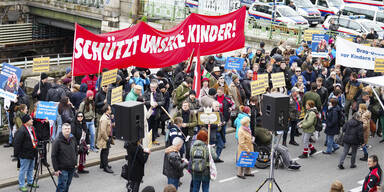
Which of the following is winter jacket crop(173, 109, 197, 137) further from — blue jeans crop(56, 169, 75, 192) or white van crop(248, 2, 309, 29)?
white van crop(248, 2, 309, 29)

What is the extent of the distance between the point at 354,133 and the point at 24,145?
7737 mm

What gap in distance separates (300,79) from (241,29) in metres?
2.49

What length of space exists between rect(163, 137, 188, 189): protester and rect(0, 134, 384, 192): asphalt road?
1.54 meters

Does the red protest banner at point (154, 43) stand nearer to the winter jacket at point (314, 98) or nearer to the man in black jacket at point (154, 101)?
the man in black jacket at point (154, 101)

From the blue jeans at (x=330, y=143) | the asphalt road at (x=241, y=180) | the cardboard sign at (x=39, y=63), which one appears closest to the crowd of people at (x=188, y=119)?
the blue jeans at (x=330, y=143)

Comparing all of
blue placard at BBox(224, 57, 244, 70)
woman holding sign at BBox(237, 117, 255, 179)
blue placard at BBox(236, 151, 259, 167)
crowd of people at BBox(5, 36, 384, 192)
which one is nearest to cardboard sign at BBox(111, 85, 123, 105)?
crowd of people at BBox(5, 36, 384, 192)

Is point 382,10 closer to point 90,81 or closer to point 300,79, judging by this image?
point 300,79

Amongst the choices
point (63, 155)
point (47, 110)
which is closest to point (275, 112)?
point (63, 155)

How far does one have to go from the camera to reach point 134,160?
434 inches

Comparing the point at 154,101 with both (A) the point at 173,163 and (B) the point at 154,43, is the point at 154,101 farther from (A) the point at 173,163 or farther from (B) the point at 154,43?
(A) the point at 173,163

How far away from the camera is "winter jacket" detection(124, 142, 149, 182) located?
36.3 ft

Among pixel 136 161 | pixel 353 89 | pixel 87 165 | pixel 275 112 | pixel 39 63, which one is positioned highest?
pixel 275 112

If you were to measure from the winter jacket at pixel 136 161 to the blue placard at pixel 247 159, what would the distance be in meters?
3.19

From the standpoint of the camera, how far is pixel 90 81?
55.4 feet
